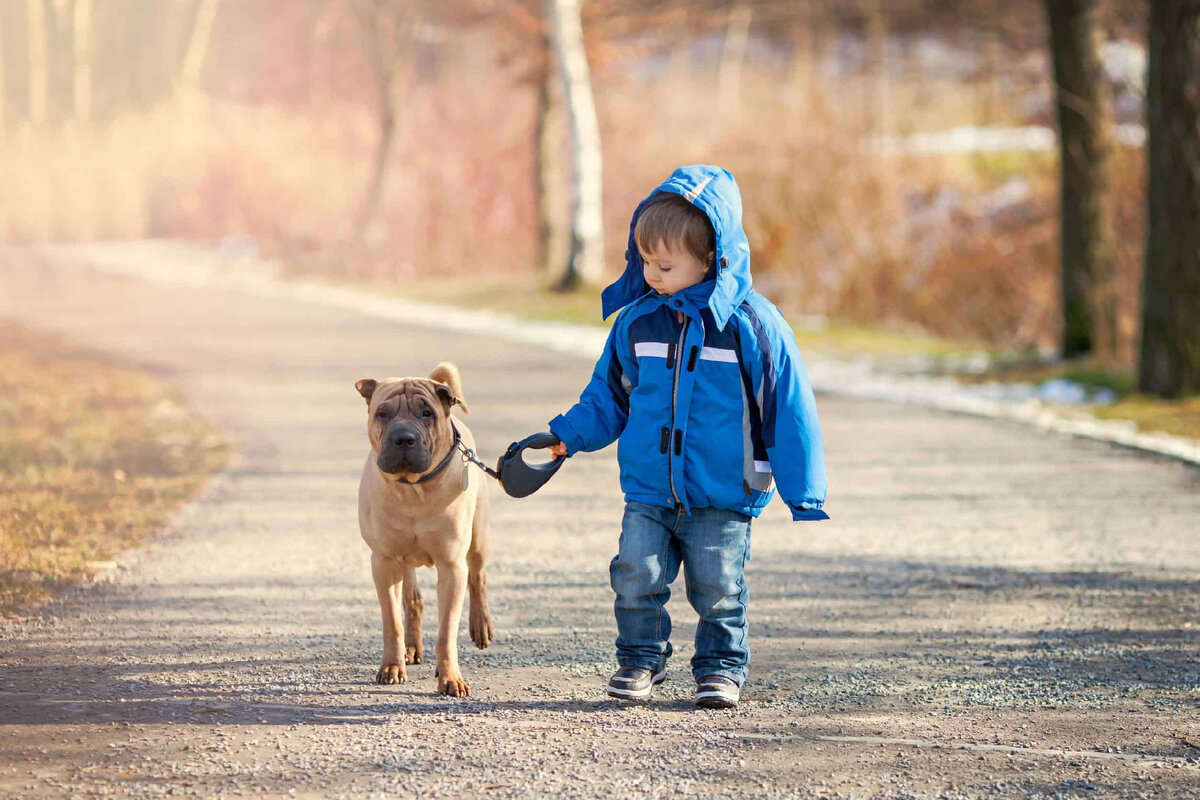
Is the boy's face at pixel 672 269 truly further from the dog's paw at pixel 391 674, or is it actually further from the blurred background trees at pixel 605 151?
the blurred background trees at pixel 605 151

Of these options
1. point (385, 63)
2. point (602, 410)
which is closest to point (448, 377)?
point (602, 410)

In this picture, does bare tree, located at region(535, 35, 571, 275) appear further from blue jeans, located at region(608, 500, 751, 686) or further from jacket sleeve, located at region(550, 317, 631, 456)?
blue jeans, located at region(608, 500, 751, 686)

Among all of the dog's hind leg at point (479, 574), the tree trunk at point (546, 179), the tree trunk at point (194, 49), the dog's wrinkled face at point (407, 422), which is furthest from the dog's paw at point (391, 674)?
the tree trunk at point (194, 49)

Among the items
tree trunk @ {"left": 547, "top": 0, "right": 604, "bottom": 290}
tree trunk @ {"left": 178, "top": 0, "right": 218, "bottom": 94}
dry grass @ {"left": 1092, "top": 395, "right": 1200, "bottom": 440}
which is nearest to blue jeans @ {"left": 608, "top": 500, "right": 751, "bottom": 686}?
dry grass @ {"left": 1092, "top": 395, "right": 1200, "bottom": 440}

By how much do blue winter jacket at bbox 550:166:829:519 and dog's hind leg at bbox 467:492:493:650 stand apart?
60 centimetres

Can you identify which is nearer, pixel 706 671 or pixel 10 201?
pixel 706 671

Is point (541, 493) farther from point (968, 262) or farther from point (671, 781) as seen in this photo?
point (968, 262)

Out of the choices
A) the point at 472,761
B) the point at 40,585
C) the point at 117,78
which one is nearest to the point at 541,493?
the point at 40,585

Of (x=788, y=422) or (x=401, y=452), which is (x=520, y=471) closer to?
(x=401, y=452)

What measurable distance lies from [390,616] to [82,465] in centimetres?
502

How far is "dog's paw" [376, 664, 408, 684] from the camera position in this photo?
194 inches

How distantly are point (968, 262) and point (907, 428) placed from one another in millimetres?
10337

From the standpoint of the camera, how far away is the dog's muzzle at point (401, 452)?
448 cm

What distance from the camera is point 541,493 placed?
890 cm
